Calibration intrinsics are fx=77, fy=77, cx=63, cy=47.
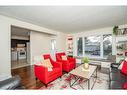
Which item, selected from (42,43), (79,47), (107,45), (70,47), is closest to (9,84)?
(42,43)

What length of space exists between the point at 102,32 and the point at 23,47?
7.86 m

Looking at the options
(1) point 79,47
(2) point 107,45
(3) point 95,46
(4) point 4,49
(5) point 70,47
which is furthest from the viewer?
(5) point 70,47

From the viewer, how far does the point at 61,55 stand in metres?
4.14

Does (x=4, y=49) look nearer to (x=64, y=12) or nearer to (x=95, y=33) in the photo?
(x=64, y=12)

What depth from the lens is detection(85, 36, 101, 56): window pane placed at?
5.30 metres

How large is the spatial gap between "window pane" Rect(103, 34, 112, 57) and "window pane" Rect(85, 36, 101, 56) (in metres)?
0.38

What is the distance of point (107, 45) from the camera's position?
192 inches

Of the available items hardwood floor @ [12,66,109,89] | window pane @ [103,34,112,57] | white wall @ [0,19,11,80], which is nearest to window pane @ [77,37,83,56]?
window pane @ [103,34,112,57]

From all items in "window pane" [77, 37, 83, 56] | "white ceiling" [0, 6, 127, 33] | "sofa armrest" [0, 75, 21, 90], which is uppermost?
"white ceiling" [0, 6, 127, 33]

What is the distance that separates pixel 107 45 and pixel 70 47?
9.25ft

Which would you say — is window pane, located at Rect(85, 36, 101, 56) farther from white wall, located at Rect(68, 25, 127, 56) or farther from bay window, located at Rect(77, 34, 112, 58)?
white wall, located at Rect(68, 25, 127, 56)

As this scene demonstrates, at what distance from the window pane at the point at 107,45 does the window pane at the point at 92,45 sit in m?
0.38
